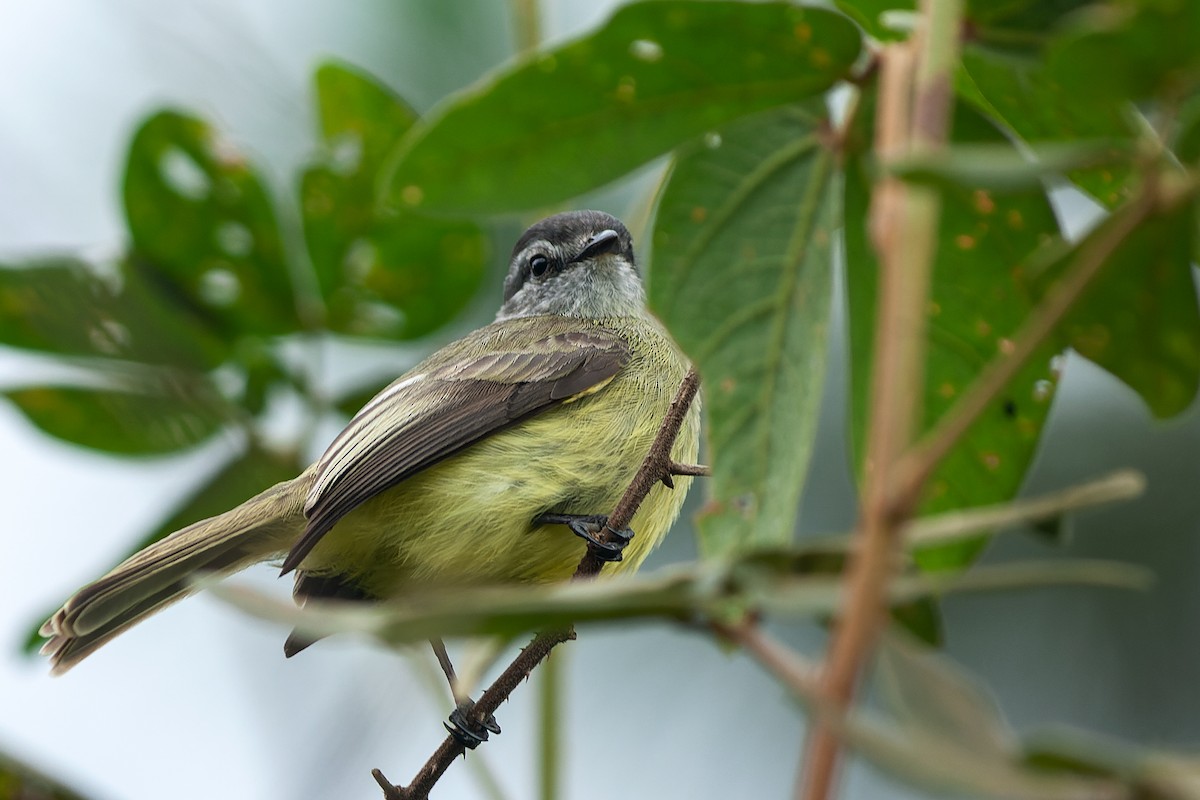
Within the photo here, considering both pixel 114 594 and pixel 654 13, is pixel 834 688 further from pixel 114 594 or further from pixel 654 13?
pixel 114 594

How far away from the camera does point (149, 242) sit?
3074 mm

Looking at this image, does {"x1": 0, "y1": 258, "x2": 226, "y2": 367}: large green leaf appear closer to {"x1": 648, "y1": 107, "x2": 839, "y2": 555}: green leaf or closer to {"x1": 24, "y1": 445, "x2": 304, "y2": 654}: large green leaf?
{"x1": 24, "y1": 445, "x2": 304, "y2": 654}: large green leaf

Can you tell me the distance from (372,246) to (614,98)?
2.03 m

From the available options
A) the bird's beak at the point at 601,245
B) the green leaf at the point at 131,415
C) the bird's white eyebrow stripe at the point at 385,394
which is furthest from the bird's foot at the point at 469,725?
the bird's beak at the point at 601,245

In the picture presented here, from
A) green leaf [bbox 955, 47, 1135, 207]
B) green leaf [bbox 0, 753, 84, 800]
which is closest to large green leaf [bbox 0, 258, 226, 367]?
green leaf [bbox 0, 753, 84, 800]

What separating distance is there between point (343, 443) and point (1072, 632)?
4959 mm

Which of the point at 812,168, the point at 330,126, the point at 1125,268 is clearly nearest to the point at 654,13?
the point at 812,168

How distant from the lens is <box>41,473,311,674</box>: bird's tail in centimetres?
288

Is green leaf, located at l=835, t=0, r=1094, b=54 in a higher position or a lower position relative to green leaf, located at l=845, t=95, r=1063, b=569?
higher

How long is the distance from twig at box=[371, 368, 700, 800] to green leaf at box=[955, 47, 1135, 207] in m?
0.52

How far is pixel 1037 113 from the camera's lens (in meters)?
1.36

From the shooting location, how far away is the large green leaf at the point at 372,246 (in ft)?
10.1

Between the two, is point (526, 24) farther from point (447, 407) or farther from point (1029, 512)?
point (1029, 512)

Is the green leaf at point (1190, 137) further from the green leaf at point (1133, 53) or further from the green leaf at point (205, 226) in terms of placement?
the green leaf at point (205, 226)
